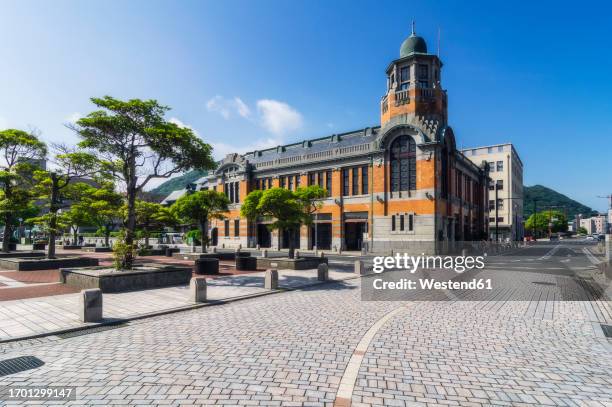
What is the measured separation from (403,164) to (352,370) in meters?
32.3

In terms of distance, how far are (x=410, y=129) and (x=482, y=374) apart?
32316mm

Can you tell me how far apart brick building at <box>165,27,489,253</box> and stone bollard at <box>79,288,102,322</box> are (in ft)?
96.3

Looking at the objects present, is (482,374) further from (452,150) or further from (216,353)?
(452,150)

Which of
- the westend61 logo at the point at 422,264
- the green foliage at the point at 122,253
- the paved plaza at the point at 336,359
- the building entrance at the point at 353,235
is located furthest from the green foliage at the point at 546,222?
the green foliage at the point at 122,253

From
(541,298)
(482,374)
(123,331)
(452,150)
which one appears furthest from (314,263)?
(452,150)

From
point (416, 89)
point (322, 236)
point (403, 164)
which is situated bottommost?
point (322, 236)

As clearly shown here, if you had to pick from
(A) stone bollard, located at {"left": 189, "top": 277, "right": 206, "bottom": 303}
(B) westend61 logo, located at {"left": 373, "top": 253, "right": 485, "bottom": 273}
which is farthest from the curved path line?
(B) westend61 logo, located at {"left": 373, "top": 253, "right": 485, "bottom": 273}

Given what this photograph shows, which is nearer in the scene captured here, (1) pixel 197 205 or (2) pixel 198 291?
(2) pixel 198 291

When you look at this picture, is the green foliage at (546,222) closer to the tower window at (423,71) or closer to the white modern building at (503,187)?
the white modern building at (503,187)

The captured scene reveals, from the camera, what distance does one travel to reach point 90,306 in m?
8.55

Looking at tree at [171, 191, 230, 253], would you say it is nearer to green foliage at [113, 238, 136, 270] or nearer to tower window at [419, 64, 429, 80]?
green foliage at [113, 238, 136, 270]

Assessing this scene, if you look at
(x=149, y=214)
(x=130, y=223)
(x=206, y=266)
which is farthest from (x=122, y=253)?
(x=149, y=214)

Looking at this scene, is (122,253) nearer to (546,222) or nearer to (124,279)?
(124,279)

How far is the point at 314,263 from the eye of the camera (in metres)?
21.8
